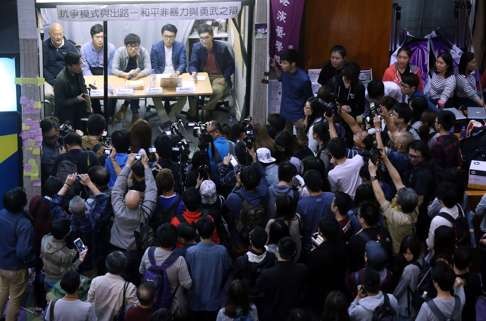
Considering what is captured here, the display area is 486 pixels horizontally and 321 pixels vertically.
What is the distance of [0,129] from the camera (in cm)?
1002

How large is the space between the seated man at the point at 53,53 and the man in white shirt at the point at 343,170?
4764mm

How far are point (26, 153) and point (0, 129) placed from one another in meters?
0.41

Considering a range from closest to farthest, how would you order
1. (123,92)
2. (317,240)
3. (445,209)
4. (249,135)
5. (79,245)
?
1. (317,240)
2. (79,245)
3. (445,209)
4. (249,135)
5. (123,92)

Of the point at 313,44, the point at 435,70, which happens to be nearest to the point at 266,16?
the point at 313,44

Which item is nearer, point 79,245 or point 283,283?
point 283,283

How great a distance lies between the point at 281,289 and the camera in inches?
276

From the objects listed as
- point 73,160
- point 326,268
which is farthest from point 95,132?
point 326,268

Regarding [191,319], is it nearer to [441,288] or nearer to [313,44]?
[441,288]

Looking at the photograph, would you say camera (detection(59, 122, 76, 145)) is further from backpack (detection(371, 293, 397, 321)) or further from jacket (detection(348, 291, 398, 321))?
backpack (detection(371, 293, 397, 321))

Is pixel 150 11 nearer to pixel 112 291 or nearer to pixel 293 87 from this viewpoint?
pixel 293 87

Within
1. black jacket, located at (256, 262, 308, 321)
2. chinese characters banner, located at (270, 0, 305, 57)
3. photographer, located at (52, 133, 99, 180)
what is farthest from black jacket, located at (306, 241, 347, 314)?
chinese characters banner, located at (270, 0, 305, 57)

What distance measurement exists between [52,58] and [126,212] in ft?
15.0

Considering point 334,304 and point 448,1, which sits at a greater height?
point 448,1

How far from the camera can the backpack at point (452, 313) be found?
21.7 feet
